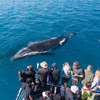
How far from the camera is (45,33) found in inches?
856

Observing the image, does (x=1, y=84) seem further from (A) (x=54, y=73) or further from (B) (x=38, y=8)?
(B) (x=38, y=8)

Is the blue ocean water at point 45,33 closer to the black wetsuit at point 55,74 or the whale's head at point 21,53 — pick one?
the whale's head at point 21,53

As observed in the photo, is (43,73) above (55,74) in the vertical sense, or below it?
above

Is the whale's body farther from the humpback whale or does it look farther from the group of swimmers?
the group of swimmers

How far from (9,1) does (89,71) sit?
137 feet

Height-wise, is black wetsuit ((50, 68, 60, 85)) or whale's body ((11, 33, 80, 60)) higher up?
whale's body ((11, 33, 80, 60))

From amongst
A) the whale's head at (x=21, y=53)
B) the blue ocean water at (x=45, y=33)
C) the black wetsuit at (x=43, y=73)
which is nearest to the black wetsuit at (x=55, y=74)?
the black wetsuit at (x=43, y=73)

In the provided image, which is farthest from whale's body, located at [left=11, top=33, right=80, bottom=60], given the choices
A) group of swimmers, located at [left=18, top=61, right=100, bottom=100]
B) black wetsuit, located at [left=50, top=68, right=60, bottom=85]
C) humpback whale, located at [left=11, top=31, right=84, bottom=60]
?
black wetsuit, located at [left=50, top=68, right=60, bottom=85]

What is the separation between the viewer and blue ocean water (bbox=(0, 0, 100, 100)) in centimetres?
1412

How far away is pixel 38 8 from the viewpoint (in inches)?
1342

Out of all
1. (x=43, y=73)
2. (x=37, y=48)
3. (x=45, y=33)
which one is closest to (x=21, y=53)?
(x=37, y=48)

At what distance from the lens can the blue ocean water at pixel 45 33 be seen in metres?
14.1

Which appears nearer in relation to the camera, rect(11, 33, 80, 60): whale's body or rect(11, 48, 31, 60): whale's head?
rect(11, 48, 31, 60): whale's head

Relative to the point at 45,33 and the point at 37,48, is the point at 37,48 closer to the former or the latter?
the point at 37,48
